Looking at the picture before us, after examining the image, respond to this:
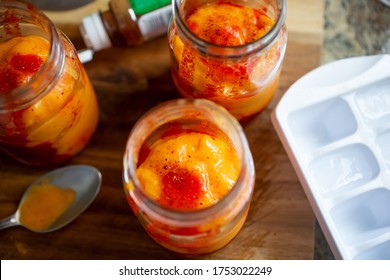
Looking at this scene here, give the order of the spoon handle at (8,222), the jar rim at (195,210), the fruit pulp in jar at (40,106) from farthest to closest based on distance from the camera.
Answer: the spoon handle at (8,222), the fruit pulp in jar at (40,106), the jar rim at (195,210)

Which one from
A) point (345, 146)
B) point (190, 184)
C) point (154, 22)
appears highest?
point (154, 22)

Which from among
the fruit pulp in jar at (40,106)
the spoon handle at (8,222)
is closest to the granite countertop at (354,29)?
the fruit pulp in jar at (40,106)

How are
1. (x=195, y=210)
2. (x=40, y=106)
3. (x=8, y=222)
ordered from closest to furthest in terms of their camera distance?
(x=195, y=210)
(x=40, y=106)
(x=8, y=222)

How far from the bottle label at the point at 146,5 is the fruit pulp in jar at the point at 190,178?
282 mm

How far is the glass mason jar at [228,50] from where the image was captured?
0.93 meters

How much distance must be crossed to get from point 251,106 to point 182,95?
15 centimetres

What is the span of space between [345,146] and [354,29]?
0.32 metres

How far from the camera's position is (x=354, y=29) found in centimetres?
125

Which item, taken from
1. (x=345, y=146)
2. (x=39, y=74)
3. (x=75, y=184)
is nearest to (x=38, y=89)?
(x=39, y=74)

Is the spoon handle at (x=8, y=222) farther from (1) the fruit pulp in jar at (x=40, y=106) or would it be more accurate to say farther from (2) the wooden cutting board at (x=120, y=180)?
(1) the fruit pulp in jar at (x=40, y=106)

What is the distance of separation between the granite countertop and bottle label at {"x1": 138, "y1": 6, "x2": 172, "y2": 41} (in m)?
0.35

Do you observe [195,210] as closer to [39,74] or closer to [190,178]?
[190,178]
